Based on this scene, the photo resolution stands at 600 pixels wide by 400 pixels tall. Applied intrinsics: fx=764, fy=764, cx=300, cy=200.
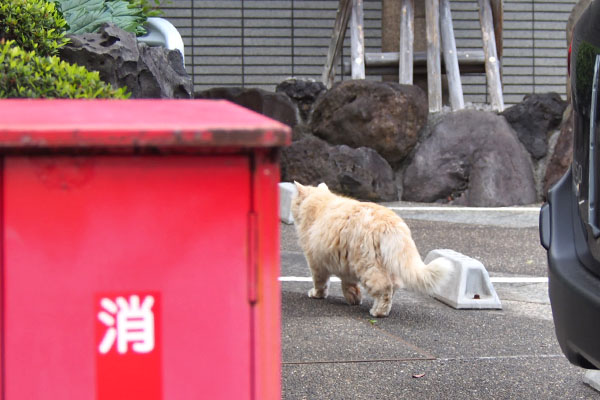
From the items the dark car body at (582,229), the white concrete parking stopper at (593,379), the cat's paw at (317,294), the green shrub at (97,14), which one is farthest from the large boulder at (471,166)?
the dark car body at (582,229)

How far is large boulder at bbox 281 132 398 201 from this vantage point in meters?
8.12

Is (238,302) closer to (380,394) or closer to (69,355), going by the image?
(69,355)

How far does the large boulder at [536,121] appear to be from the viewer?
8.73 metres

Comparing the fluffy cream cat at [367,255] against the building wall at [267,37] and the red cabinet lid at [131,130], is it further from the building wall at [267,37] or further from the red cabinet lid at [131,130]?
the building wall at [267,37]

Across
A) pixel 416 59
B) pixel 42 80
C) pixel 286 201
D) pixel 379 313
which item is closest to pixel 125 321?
pixel 42 80

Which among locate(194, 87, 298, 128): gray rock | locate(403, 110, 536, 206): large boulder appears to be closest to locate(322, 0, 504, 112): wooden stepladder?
locate(403, 110, 536, 206): large boulder

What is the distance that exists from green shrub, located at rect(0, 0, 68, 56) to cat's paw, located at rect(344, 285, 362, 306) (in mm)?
2354

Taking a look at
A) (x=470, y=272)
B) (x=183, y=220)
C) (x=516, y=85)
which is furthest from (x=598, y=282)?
(x=516, y=85)

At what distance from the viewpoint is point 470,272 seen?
15.3 ft

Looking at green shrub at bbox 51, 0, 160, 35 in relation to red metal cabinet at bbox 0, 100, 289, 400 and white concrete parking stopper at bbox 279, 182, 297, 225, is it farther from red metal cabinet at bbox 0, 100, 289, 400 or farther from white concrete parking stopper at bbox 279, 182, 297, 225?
white concrete parking stopper at bbox 279, 182, 297, 225

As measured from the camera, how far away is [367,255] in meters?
4.37

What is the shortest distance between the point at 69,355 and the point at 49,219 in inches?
10.1

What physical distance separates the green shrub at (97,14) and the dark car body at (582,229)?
2568mm

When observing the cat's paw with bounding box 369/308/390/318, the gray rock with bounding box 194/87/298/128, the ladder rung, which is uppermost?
the ladder rung
